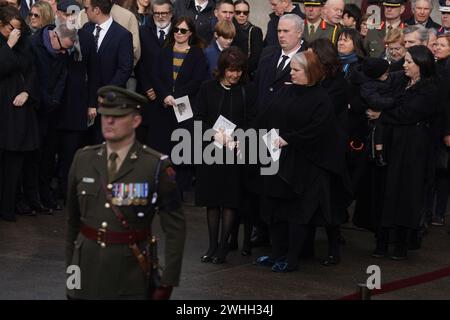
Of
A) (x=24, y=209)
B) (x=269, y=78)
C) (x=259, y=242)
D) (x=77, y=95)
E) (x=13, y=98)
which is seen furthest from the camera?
(x=77, y=95)

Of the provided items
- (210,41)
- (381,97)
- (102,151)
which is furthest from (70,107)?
(102,151)

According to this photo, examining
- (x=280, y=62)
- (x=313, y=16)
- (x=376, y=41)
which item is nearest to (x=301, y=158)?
(x=280, y=62)

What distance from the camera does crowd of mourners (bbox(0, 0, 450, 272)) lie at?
10273mm

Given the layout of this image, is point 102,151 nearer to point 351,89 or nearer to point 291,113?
point 291,113

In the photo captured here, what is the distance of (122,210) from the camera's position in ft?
22.2

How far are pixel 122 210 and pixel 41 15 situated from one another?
21.9ft

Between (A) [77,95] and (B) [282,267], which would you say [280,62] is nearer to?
(B) [282,267]

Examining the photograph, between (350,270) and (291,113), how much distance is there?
153cm

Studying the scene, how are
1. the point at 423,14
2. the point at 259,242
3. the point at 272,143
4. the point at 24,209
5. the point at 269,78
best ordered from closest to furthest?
1. the point at 272,143
2. the point at 269,78
3. the point at 259,242
4. the point at 24,209
5. the point at 423,14

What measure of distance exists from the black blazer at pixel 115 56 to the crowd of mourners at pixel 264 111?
0.04 ft

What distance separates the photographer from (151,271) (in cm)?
680

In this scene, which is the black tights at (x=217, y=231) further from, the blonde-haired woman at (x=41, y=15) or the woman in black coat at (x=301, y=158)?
the blonde-haired woman at (x=41, y=15)

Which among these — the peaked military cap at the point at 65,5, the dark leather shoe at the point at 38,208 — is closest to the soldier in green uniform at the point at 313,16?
the peaked military cap at the point at 65,5

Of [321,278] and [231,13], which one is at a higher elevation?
[231,13]
